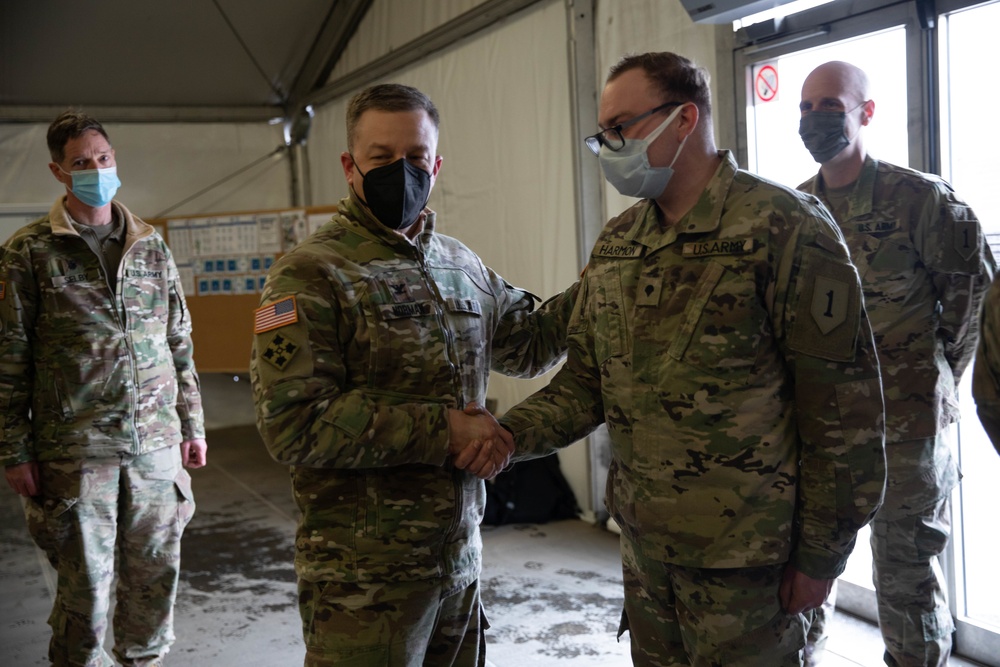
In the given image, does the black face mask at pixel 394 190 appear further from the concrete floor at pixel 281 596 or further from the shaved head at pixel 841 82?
the concrete floor at pixel 281 596

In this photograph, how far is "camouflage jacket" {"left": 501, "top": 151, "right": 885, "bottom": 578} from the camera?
1687 millimetres

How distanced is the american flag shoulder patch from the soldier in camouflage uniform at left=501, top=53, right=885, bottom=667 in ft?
2.14

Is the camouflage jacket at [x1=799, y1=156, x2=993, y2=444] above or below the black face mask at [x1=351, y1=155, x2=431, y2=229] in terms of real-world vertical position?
below

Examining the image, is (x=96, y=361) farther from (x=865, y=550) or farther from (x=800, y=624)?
(x=865, y=550)

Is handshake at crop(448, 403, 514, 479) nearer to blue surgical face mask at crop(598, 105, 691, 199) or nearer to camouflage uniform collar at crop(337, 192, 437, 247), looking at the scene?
camouflage uniform collar at crop(337, 192, 437, 247)

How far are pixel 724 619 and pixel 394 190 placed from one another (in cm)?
108

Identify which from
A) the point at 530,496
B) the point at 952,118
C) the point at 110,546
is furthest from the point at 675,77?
the point at 530,496

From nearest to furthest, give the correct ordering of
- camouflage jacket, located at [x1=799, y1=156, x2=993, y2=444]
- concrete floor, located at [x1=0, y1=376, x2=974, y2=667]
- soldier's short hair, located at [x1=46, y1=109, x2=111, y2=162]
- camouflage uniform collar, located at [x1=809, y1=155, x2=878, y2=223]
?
camouflage jacket, located at [x1=799, y1=156, x2=993, y2=444] < camouflage uniform collar, located at [x1=809, y1=155, x2=878, y2=223] < soldier's short hair, located at [x1=46, y1=109, x2=111, y2=162] < concrete floor, located at [x1=0, y1=376, x2=974, y2=667]

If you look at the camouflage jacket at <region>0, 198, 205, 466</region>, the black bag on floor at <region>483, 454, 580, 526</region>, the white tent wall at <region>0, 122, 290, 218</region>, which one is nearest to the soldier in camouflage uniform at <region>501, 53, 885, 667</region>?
the camouflage jacket at <region>0, 198, 205, 466</region>

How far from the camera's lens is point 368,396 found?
185 cm

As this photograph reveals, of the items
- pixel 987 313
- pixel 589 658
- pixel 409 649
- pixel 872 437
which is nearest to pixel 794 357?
pixel 872 437

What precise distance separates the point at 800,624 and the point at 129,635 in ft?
7.32

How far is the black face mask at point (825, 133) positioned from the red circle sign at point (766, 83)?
37.8 inches

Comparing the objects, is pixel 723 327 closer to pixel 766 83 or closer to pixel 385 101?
pixel 385 101
